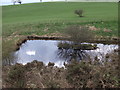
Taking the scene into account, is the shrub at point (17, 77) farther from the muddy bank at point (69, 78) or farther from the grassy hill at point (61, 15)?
the grassy hill at point (61, 15)

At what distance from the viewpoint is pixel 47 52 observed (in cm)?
765

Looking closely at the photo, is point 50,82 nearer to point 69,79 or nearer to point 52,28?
point 69,79

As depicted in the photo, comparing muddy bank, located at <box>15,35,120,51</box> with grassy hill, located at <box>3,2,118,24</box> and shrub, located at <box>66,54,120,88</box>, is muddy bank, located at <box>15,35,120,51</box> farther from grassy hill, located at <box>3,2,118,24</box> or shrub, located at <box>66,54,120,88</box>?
grassy hill, located at <box>3,2,118,24</box>

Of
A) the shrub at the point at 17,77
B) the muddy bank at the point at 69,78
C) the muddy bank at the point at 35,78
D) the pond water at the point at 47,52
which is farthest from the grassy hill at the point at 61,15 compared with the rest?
the shrub at the point at 17,77

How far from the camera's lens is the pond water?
260 inches

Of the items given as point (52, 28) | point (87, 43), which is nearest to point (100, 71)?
point (87, 43)

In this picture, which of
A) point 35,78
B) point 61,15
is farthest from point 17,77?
point 61,15

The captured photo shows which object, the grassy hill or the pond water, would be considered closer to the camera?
the pond water

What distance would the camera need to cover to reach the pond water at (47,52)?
21.7 ft

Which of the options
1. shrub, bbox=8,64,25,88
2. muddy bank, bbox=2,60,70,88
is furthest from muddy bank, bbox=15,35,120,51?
shrub, bbox=8,64,25,88

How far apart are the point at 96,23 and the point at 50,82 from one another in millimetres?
8832

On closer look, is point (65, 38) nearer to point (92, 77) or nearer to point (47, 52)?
point (47, 52)

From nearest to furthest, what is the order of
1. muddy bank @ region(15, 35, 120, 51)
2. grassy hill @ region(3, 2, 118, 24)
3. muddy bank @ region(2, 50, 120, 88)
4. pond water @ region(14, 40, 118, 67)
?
1. muddy bank @ region(2, 50, 120, 88)
2. pond water @ region(14, 40, 118, 67)
3. muddy bank @ region(15, 35, 120, 51)
4. grassy hill @ region(3, 2, 118, 24)

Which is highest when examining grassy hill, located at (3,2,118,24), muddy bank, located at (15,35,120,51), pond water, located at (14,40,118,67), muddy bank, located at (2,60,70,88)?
grassy hill, located at (3,2,118,24)
